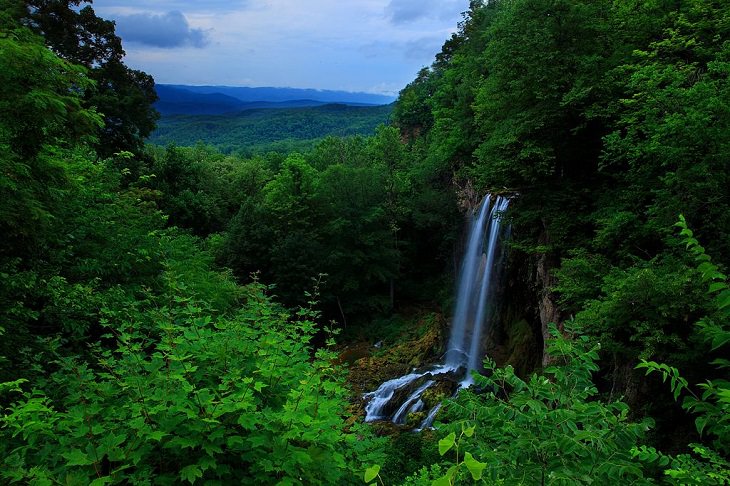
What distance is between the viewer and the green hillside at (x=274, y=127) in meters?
125

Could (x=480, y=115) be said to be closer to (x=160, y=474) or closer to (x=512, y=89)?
(x=512, y=89)

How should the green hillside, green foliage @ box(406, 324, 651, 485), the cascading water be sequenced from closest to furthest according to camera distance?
1. green foliage @ box(406, 324, 651, 485)
2. the cascading water
3. the green hillside

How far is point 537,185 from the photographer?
14555 mm

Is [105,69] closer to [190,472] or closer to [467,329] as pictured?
[467,329]

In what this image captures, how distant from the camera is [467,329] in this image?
20312 mm

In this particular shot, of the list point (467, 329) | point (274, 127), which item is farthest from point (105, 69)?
point (274, 127)

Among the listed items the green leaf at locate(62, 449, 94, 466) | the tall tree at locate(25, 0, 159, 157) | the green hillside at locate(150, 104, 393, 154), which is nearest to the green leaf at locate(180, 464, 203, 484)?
the green leaf at locate(62, 449, 94, 466)

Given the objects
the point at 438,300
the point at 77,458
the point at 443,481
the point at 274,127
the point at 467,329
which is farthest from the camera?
the point at 274,127

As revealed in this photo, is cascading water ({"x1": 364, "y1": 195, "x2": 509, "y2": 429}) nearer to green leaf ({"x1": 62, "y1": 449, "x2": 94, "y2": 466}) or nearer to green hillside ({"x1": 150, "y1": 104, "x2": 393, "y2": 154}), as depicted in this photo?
green leaf ({"x1": 62, "y1": 449, "x2": 94, "y2": 466})

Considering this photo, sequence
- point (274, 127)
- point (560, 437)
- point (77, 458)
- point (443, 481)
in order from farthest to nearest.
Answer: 1. point (274, 127)
2. point (77, 458)
3. point (560, 437)
4. point (443, 481)

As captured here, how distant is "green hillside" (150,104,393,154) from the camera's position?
125125 mm

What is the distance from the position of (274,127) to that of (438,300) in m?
121

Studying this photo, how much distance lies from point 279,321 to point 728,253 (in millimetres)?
7677

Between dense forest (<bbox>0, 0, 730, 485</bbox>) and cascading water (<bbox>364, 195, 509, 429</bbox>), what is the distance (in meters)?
0.93
